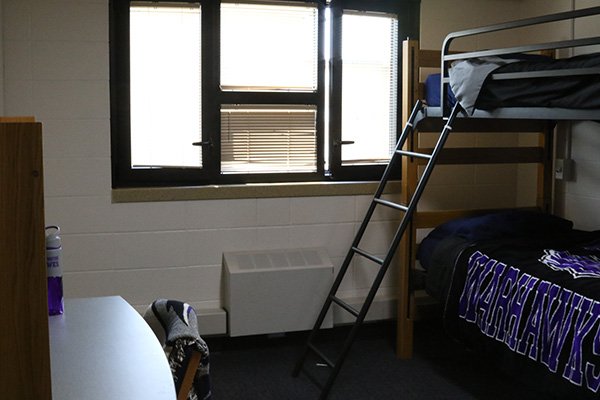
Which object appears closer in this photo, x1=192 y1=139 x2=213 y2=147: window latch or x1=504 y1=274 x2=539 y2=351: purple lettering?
x1=504 y1=274 x2=539 y2=351: purple lettering

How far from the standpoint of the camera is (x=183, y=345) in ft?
5.16

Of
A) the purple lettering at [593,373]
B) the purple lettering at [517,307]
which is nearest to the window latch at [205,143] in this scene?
the purple lettering at [517,307]

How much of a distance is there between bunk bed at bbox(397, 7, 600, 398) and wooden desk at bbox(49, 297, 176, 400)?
5.71ft

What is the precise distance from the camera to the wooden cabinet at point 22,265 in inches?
35.1

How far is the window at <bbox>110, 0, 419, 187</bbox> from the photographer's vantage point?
148 inches

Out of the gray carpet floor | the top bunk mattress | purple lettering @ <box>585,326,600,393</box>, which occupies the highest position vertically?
the top bunk mattress

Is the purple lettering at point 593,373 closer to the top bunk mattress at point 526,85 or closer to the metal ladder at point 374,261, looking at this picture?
the top bunk mattress at point 526,85

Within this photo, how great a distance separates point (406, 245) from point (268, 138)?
1.00 meters

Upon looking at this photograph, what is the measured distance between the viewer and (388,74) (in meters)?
4.18

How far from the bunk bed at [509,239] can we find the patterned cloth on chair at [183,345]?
1.59m

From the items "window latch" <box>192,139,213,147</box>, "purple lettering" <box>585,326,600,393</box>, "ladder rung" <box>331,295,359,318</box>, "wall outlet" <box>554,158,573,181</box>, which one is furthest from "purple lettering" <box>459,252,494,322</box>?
"window latch" <box>192,139,213,147</box>

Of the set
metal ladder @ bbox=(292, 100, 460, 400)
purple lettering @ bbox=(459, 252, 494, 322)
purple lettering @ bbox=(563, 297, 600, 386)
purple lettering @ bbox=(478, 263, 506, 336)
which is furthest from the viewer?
metal ladder @ bbox=(292, 100, 460, 400)

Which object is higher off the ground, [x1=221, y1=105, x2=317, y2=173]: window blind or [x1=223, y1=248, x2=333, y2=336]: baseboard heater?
[x1=221, y1=105, x2=317, y2=173]: window blind

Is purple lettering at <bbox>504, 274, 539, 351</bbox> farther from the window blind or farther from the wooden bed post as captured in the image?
the window blind
